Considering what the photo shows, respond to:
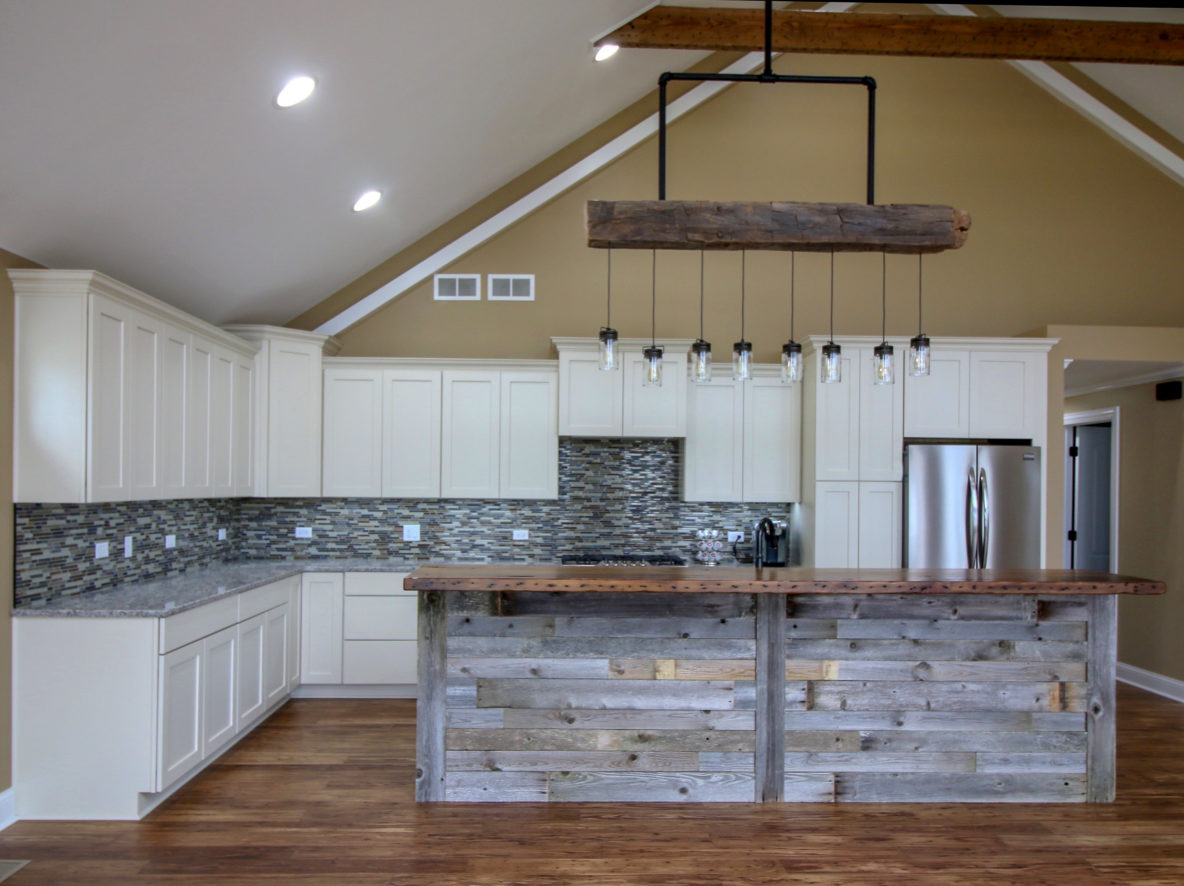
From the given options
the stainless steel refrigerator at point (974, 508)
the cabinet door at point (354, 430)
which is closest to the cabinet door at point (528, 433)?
the cabinet door at point (354, 430)

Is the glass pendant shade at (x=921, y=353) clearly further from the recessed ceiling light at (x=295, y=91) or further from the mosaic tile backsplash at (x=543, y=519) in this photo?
the recessed ceiling light at (x=295, y=91)

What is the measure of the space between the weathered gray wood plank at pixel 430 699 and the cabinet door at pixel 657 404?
2140 mm

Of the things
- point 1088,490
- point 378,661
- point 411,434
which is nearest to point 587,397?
point 411,434

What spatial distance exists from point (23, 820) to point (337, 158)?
Answer: 10.8 ft

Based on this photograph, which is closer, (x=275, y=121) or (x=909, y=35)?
(x=275, y=121)

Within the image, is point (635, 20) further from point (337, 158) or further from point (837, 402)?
point (837, 402)

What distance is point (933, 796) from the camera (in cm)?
368

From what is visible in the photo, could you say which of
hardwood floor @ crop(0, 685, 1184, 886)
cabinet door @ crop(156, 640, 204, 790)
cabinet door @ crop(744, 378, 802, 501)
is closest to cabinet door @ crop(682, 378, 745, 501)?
cabinet door @ crop(744, 378, 802, 501)

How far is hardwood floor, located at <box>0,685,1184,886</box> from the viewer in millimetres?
2967

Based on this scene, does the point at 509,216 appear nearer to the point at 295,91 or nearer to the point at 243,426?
the point at 243,426

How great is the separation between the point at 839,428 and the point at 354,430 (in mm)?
3212

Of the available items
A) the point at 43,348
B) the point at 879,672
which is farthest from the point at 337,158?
the point at 879,672

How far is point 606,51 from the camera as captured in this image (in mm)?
4832

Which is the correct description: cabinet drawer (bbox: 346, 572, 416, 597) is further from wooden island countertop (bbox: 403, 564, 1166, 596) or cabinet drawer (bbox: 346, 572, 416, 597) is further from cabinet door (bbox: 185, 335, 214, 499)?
wooden island countertop (bbox: 403, 564, 1166, 596)
